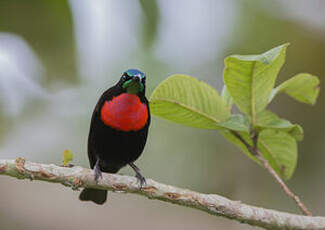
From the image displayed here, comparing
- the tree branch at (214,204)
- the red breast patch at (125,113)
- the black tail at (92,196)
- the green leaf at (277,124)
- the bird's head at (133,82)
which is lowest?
the black tail at (92,196)

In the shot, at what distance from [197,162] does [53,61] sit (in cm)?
257

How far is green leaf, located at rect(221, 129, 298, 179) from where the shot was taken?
2600 mm

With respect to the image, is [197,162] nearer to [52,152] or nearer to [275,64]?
[52,152]

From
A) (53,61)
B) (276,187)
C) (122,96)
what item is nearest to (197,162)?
(276,187)

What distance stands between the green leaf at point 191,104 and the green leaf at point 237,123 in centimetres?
7

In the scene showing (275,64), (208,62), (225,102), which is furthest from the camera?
(208,62)

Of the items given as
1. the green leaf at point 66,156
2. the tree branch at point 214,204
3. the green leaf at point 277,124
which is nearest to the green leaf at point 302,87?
the green leaf at point 277,124

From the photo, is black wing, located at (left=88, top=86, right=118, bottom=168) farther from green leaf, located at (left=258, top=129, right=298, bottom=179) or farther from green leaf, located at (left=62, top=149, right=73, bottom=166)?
green leaf, located at (left=258, top=129, right=298, bottom=179)

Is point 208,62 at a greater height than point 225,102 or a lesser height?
lesser

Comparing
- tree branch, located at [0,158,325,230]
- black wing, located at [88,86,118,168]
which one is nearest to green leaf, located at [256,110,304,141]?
tree branch, located at [0,158,325,230]

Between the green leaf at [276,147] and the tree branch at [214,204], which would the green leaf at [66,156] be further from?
the green leaf at [276,147]

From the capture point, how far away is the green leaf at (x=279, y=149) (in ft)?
8.59

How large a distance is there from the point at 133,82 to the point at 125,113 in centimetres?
19

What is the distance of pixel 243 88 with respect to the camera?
2.40m
